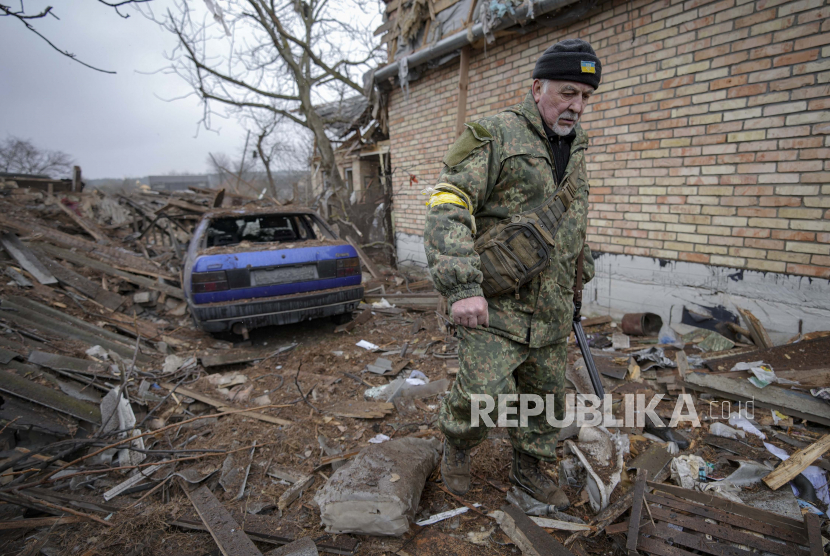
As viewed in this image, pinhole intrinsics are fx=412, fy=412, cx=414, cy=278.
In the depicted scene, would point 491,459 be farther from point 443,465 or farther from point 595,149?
point 595,149


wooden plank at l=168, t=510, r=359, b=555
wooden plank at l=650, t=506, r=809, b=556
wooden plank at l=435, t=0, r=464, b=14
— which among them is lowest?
wooden plank at l=168, t=510, r=359, b=555

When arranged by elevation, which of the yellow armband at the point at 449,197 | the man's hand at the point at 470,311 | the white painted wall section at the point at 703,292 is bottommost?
the white painted wall section at the point at 703,292

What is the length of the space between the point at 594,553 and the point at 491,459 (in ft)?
2.30

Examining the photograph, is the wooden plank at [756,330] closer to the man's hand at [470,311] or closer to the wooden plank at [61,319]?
the man's hand at [470,311]

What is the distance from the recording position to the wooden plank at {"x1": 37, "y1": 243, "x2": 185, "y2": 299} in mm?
5648

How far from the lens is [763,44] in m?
3.10

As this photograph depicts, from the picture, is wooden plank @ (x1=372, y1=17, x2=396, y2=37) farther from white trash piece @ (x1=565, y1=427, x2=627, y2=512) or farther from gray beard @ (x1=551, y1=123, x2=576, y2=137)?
white trash piece @ (x1=565, y1=427, x2=627, y2=512)

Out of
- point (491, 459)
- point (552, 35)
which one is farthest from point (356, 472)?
point (552, 35)

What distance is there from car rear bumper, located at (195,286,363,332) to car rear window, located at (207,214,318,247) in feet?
3.16

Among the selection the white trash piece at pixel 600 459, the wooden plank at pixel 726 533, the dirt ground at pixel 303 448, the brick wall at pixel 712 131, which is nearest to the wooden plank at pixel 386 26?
the brick wall at pixel 712 131

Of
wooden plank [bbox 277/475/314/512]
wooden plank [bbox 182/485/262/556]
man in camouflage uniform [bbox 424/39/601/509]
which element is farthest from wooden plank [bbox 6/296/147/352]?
man in camouflage uniform [bbox 424/39/601/509]

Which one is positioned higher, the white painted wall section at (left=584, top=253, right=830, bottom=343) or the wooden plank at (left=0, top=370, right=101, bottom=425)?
the white painted wall section at (left=584, top=253, right=830, bottom=343)

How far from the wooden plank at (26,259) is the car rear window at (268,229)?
207 centimetres

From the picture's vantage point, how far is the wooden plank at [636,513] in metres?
1.64
